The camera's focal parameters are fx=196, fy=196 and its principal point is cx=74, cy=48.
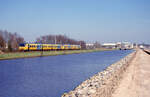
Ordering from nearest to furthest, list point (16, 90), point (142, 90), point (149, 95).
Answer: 1. point (149, 95)
2. point (142, 90)
3. point (16, 90)

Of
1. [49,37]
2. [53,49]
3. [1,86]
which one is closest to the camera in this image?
[1,86]

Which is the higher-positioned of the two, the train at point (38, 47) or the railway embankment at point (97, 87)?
the train at point (38, 47)

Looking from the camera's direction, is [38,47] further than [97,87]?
Yes

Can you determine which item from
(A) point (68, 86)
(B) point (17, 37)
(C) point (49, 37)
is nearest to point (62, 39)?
(C) point (49, 37)

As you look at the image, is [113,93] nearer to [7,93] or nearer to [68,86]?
[68,86]

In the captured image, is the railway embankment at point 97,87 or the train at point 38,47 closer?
the railway embankment at point 97,87

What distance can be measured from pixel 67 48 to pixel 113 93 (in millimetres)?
66138

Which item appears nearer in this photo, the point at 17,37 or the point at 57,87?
the point at 57,87

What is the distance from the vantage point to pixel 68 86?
13.8 metres

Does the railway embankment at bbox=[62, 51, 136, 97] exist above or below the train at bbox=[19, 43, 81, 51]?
below

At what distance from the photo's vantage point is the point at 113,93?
31.2 ft

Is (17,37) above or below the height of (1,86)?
above

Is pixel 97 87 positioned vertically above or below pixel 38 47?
below

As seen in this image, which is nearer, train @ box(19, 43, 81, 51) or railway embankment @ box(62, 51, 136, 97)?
railway embankment @ box(62, 51, 136, 97)
